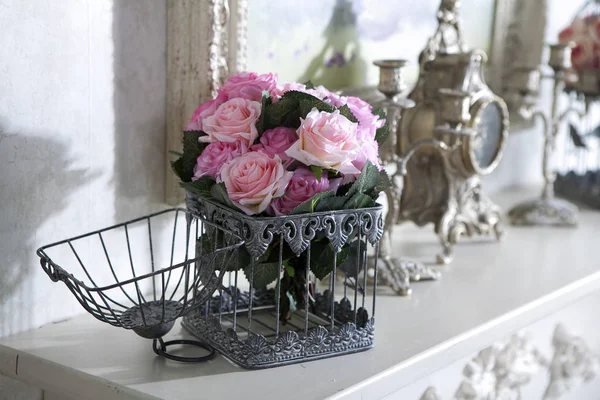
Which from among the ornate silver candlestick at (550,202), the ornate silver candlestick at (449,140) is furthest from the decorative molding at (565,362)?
the ornate silver candlestick at (550,202)

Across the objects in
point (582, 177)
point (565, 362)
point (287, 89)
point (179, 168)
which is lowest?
point (565, 362)

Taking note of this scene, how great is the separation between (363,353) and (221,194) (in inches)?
10.2

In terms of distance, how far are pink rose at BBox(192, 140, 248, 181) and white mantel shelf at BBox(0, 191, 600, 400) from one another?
0.22m

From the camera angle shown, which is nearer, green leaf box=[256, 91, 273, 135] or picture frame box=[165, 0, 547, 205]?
green leaf box=[256, 91, 273, 135]

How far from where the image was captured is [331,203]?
88cm

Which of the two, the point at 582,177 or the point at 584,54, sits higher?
the point at 584,54

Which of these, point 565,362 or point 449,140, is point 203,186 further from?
point 565,362

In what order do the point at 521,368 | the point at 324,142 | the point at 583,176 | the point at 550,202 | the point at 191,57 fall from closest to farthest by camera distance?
the point at 324,142
the point at 191,57
the point at 521,368
the point at 550,202
the point at 583,176

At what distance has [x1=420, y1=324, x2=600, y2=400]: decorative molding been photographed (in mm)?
1086

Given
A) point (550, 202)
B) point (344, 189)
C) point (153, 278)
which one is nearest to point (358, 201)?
point (344, 189)

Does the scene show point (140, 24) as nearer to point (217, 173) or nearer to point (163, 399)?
point (217, 173)

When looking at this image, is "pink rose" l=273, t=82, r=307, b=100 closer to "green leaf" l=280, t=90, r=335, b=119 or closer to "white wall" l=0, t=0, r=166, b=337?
"green leaf" l=280, t=90, r=335, b=119

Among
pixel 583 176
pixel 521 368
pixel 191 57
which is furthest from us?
pixel 583 176

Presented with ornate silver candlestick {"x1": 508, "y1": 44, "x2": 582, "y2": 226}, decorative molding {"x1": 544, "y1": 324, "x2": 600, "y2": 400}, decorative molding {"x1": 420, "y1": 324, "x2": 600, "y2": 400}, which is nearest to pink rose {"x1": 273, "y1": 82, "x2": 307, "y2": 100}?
decorative molding {"x1": 420, "y1": 324, "x2": 600, "y2": 400}
